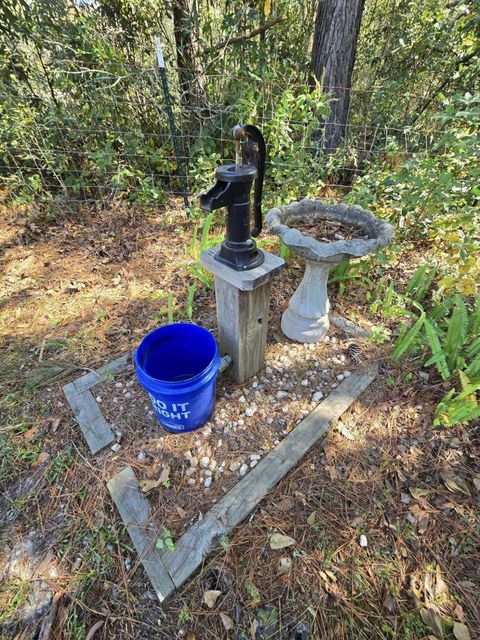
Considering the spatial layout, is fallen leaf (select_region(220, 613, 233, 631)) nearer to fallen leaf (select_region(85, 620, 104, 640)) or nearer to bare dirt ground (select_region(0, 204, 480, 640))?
bare dirt ground (select_region(0, 204, 480, 640))

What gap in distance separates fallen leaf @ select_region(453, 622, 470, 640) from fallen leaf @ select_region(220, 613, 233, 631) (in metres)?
0.76

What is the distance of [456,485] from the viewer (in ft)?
4.54

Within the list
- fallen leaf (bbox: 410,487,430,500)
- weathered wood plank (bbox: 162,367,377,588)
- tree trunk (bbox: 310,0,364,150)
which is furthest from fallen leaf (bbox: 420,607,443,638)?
tree trunk (bbox: 310,0,364,150)

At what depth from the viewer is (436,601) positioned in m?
1.11

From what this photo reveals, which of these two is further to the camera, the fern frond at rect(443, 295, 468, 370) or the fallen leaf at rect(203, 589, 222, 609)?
the fern frond at rect(443, 295, 468, 370)

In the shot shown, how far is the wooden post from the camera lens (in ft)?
4.36

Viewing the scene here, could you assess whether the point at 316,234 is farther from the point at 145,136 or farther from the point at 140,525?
the point at 145,136

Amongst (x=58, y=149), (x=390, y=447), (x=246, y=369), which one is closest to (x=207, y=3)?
(x=58, y=149)

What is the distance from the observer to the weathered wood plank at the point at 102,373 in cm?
174

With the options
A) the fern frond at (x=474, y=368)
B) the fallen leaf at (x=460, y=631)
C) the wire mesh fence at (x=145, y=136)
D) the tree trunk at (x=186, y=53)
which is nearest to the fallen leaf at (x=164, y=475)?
the fallen leaf at (x=460, y=631)

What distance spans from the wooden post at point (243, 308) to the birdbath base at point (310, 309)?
0.32 m

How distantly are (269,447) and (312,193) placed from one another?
2.35 meters

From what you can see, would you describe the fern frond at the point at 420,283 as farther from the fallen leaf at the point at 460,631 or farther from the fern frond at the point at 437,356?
the fallen leaf at the point at 460,631

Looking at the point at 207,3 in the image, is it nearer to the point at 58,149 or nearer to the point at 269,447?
the point at 58,149
